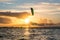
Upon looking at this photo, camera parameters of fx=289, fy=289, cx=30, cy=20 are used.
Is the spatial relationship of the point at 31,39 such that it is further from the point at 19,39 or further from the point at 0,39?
the point at 0,39

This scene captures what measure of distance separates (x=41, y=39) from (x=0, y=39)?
7872 millimetres

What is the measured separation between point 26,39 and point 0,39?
4949 mm

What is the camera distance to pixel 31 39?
55.5 m

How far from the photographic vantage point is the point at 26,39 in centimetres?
5528

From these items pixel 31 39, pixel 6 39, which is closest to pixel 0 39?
pixel 6 39

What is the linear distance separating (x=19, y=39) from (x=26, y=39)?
1.51 m

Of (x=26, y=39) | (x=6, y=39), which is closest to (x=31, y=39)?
(x=26, y=39)

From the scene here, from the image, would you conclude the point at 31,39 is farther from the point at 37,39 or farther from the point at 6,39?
the point at 6,39

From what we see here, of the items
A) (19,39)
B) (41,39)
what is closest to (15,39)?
(19,39)

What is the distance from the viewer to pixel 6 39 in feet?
184

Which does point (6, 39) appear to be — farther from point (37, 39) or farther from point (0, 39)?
point (37, 39)

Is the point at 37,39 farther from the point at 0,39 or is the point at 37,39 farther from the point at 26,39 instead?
the point at 0,39

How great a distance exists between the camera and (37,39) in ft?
183

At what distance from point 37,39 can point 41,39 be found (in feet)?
2.55
